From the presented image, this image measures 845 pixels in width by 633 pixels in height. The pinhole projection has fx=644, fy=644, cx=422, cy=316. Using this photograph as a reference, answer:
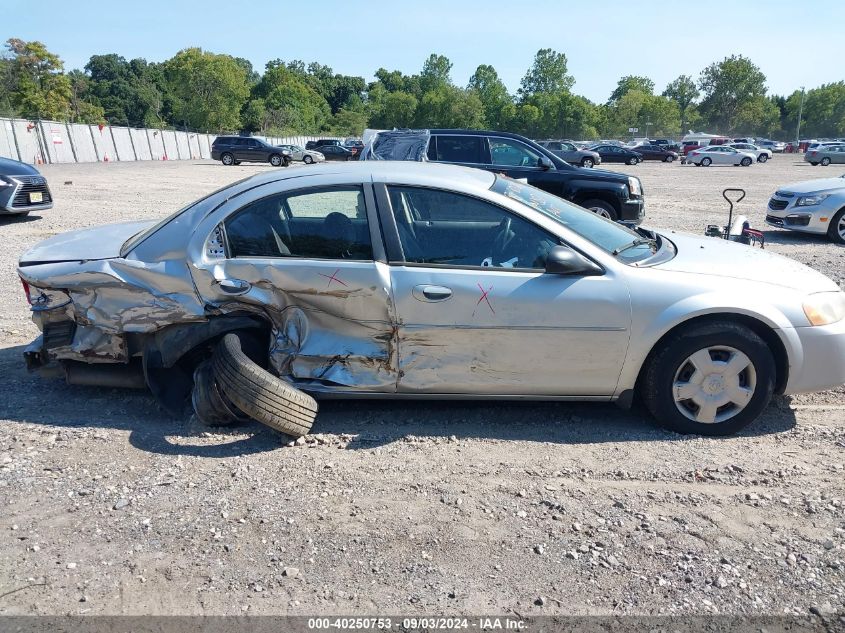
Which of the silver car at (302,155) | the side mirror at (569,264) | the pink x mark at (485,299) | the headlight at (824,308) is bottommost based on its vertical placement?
the silver car at (302,155)

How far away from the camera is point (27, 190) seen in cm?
1208

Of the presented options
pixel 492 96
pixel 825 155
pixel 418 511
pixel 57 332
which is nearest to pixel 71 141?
pixel 57 332

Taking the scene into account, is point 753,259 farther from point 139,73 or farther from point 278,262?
point 139,73

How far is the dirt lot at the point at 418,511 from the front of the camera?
2.62 m

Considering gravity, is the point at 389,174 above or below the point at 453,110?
above

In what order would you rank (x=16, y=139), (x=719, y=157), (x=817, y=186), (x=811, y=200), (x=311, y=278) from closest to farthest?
(x=311, y=278) → (x=811, y=200) → (x=817, y=186) → (x=16, y=139) → (x=719, y=157)

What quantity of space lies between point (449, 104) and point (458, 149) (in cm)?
8755

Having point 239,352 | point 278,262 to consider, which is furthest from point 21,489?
point 278,262

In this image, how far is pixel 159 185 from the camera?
71.6ft

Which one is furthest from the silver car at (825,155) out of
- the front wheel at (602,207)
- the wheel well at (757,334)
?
the wheel well at (757,334)

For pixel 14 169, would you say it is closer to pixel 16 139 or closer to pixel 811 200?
pixel 811 200

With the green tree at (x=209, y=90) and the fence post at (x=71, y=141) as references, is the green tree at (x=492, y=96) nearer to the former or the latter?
the green tree at (x=209, y=90)

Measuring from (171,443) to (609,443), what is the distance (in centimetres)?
262

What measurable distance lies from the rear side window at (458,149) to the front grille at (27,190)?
7.65 metres
